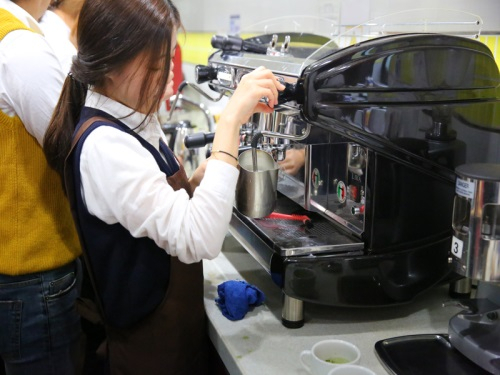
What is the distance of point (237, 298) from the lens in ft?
3.21

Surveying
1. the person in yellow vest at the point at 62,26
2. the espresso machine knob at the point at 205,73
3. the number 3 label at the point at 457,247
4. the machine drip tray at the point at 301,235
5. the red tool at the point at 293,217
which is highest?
the person in yellow vest at the point at 62,26

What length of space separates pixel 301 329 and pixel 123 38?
21.4 inches

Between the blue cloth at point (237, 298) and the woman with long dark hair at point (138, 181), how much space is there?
6cm

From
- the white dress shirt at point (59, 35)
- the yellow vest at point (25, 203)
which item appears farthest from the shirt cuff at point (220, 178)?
the white dress shirt at point (59, 35)

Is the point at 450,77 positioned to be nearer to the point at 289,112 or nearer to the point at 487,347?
the point at 289,112

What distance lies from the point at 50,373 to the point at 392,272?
638mm

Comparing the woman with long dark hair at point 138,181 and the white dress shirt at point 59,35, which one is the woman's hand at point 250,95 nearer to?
the woman with long dark hair at point 138,181

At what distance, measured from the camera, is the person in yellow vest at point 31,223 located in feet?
3.14

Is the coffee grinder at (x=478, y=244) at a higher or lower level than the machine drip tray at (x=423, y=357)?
higher

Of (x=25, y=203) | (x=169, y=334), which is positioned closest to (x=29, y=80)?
(x=25, y=203)

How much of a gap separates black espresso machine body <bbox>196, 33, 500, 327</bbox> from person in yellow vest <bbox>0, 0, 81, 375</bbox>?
361 mm

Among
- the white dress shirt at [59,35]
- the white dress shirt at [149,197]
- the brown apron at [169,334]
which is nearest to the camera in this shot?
the white dress shirt at [149,197]

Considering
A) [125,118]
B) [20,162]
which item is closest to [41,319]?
[20,162]

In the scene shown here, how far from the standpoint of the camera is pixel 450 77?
0.89 m
